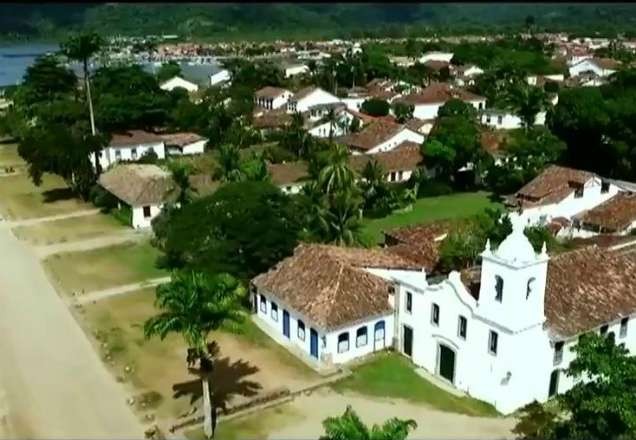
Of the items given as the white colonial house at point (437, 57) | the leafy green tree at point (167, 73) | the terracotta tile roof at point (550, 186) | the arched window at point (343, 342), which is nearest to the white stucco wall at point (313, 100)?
the leafy green tree at point (167, 73)

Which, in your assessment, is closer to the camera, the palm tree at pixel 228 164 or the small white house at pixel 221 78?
the palm tree at pixel 228 164

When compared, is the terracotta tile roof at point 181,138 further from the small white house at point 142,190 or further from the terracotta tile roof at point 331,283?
the terracotta tile roof at point 331,283

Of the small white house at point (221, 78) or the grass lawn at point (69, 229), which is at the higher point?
the grass lawn at point (69, 229)

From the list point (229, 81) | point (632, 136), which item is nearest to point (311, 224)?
point (632, 136)

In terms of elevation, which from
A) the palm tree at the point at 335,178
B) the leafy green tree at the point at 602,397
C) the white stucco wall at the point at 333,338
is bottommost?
the white stucco wall at the point at 333,338

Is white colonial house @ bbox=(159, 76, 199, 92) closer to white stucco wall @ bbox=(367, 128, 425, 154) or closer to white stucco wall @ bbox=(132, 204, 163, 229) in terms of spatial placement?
white stucco wall @ bbox=(367, 128, 425, 154)

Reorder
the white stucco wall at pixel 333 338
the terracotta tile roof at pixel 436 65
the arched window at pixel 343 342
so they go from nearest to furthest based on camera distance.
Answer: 1. the white stucco wall at pixel 333 338
2. the arched window at pixel 343 342
3. the terracotta tile roof at pixel 436 65
